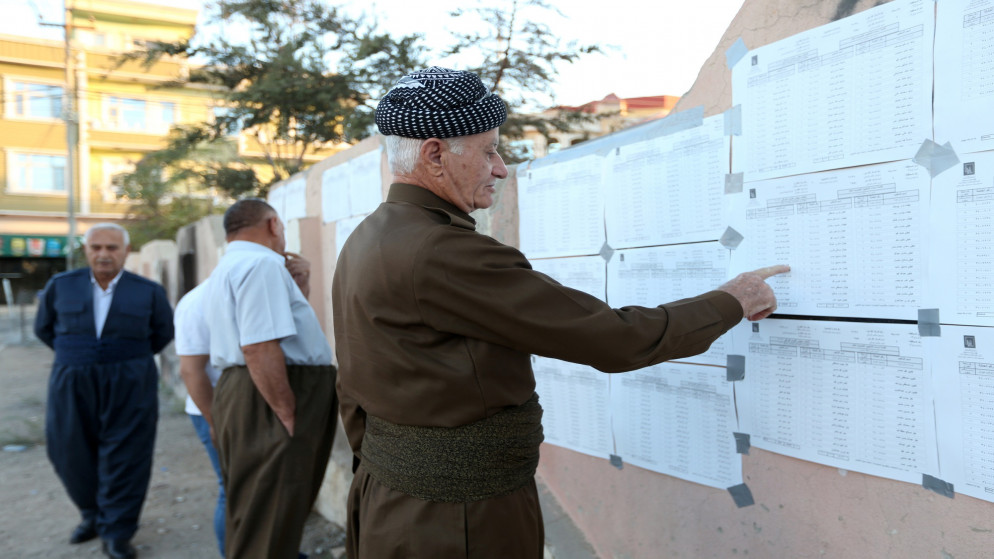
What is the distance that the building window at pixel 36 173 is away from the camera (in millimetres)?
24631

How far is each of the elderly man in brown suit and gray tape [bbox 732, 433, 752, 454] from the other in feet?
1.54

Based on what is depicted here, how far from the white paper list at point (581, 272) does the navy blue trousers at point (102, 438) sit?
301 centimetres

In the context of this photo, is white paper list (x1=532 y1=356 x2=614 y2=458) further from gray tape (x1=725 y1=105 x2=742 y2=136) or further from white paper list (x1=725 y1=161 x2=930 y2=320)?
gray tape (x1=725 y1=105 x2=742 y2=136)

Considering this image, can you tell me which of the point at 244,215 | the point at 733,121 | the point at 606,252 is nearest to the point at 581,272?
the point at 606,252

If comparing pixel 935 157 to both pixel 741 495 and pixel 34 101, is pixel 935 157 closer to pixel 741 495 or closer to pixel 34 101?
pixel 741 495

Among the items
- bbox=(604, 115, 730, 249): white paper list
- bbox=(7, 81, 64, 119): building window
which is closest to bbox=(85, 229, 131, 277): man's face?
bbox=(604, 115, 730, 249): white paper list

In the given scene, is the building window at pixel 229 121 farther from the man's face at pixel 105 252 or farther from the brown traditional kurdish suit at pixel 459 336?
the brown traditional kurdish suit at pixel 459 336

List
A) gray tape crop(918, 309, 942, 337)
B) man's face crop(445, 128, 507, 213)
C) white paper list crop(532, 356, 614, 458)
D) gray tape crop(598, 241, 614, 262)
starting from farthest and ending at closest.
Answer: white paper list crop(532, 356, 614, 458), gray tape crop(598, 241, 614, 262), man's face crop(445, 128, 507, 213), gray tape crop(918, 309, 942, 337)

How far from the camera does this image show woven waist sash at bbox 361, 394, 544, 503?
1611 millimetres

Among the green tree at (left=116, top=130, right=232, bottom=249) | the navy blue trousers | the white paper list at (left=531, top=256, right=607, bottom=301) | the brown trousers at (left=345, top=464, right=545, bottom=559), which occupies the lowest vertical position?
the navy blue trousers

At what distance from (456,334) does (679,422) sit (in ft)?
3.38

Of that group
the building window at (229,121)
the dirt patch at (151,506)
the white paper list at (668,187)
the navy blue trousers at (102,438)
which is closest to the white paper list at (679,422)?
the white paper list at (668,187)

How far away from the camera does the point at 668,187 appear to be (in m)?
2.21

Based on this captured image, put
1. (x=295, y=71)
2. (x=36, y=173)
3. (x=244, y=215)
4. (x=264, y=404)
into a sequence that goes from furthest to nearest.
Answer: (x=36, y=173) → (x=295, y=71) → (x=244, y=215) → (x=264, y=404)
